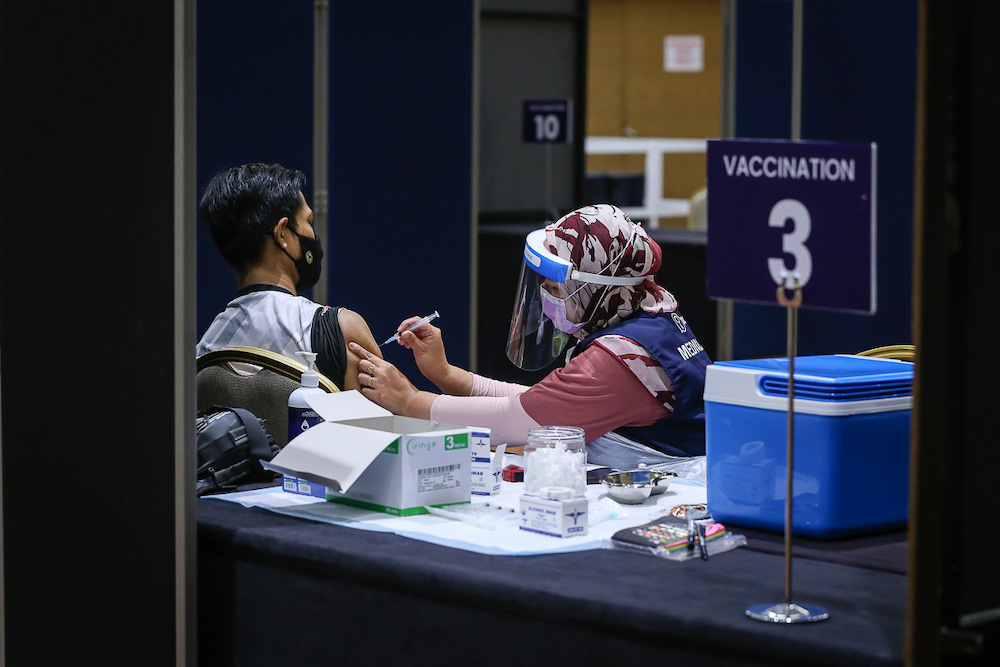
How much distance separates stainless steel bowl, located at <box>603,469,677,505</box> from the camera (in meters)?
2.06

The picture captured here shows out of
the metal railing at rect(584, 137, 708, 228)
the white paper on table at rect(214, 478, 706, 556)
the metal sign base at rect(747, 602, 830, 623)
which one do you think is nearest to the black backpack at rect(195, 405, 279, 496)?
the white paper on table at rect(214, 478, 706, 556)

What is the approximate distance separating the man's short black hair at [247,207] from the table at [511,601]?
1.16m

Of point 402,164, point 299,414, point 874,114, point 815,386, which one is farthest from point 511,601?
point 402,164

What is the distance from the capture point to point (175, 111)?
1847 millimetres

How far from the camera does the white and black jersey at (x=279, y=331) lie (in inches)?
117

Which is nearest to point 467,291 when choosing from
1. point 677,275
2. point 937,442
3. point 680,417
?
point 677,275

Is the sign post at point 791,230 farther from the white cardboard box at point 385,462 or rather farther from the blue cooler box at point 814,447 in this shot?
the white cardboard box at point 385,462

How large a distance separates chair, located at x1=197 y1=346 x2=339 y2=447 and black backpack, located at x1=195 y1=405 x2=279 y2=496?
0.39 feet

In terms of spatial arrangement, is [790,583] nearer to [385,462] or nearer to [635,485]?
[635,485]

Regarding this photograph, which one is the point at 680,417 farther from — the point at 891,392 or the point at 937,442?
the point at 937,442

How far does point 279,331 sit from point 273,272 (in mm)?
175

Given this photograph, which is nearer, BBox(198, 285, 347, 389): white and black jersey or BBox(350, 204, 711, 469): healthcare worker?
BBox(350, 204, 711, 469): healthcare worker

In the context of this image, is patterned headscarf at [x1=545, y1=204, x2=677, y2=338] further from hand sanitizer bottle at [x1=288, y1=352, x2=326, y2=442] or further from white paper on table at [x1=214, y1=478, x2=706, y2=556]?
hand sanitizer bottle at [x1=288, y1=352, x2=326, y2=442]

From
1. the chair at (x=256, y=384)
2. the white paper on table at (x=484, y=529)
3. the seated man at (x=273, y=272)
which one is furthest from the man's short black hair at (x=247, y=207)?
the white paper on table at (x=484, y=529)
